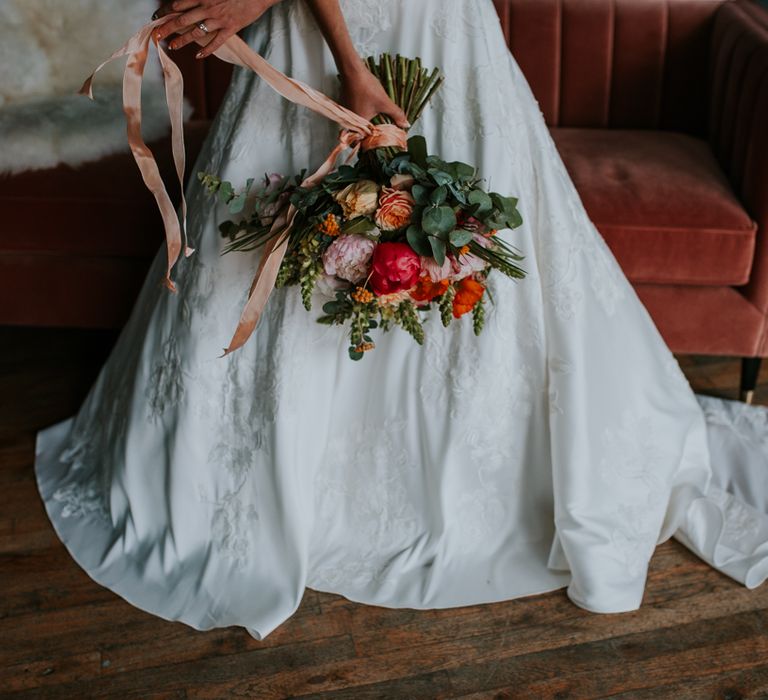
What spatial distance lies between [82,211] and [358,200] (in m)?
1.04

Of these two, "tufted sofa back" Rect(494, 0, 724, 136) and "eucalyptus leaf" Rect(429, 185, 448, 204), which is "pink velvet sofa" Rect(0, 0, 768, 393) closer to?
"tufted sofa back" Rect(494, 0, 724, 136)

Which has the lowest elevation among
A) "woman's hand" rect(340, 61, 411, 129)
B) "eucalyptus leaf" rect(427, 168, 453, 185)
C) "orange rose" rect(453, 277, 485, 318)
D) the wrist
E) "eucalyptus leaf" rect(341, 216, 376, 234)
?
"orange rose" rect(453, 277, 485, 318)

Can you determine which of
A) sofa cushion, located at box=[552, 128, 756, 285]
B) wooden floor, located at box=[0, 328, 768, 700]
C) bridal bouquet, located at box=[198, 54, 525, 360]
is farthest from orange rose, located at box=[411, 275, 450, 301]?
sofa cushion, located at box=[552, 128, 756, 285]

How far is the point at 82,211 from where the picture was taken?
7.02 feet

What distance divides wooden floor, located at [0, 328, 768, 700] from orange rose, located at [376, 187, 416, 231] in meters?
0.74

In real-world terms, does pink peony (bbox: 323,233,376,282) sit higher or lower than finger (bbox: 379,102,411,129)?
lower

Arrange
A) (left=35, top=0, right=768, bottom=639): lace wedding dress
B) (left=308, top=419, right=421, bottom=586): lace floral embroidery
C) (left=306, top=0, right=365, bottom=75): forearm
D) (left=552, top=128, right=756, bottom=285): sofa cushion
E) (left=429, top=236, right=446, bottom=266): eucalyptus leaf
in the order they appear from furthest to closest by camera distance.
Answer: (left=552, top=128, right=756, bottom=285): sofa cushion, (left=308, top=419, right=421, bottom=586): lace floral embroidery, (left=35, top=0, right=768, bottom=639): lace wedding dress, (left=306, top=0, right=365, bottom=75): forearm, (left=429, top=236, right=446, bottom=266): eucalyptus leaf

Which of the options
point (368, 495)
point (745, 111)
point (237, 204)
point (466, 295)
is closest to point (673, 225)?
point (745, 111)

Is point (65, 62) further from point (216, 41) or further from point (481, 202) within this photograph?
point (481, 202)

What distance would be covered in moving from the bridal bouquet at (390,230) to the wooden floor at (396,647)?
1.77 ft

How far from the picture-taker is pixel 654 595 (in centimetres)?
170

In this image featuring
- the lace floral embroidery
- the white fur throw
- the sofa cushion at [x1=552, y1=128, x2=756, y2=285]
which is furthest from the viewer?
the white fur throw

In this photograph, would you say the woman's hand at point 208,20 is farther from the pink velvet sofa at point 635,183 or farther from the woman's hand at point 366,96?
the pink velvet sofa at point 635,183

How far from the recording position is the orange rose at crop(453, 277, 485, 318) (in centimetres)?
142
